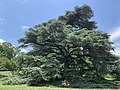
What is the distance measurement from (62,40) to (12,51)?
3572 centimetres

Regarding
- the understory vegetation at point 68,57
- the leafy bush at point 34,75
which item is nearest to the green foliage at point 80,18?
the understory vegetation at point 68,57

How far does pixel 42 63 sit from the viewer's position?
23.7 metres

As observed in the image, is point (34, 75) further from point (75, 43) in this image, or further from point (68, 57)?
point (68, 57)

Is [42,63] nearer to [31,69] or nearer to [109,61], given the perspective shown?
[31,69]

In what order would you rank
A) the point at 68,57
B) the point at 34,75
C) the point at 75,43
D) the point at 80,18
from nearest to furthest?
the point at 34,75, the point at 75,43, the point at 68,57, the point at 80,18

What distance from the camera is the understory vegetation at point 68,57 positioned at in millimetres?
22703

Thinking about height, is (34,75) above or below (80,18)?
below

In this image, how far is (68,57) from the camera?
90.5 ft

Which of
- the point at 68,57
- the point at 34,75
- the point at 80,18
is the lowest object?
the point at 34,75

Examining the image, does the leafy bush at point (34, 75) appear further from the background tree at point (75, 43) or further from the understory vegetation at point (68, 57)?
the background tree at point (75, 43)

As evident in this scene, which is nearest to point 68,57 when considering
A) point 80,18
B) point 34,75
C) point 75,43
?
point 75,43

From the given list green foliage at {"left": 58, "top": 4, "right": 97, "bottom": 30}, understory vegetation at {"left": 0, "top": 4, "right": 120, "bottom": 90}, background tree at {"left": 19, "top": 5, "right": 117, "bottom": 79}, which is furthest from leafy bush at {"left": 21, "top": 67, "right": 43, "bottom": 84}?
green foliage at {"left": 58, "top": 4, "right": 97, "bottom": 30}

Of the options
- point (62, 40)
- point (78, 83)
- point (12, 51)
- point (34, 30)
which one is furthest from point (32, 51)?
point (12, 51)

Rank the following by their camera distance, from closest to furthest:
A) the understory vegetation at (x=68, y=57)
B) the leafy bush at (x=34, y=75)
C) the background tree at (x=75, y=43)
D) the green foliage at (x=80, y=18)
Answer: the leafy bush at (x=34, y=75)
the understory vegetation at (x=68, y=57)
the background tree at (x=75, y=43)
the green foliage at (x=80, y=18)
